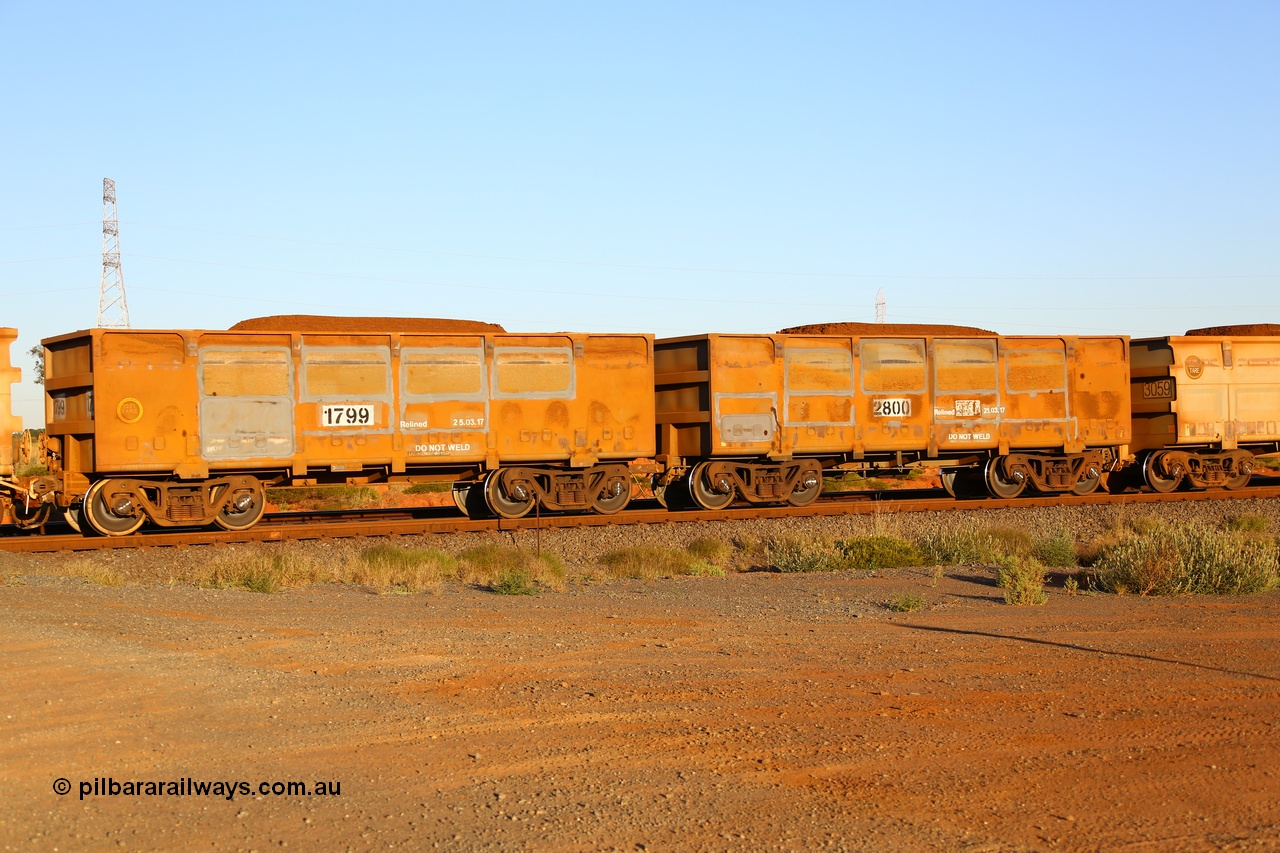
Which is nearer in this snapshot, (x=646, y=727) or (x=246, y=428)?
(x=646, y=727)

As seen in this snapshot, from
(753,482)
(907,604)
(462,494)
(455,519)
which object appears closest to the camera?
(907,604)

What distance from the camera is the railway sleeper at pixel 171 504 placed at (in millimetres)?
16391

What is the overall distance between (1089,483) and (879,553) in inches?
357

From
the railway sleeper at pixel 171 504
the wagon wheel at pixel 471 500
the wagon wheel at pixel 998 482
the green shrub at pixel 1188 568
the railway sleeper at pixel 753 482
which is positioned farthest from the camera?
the wagon wheel at pixel 998 482

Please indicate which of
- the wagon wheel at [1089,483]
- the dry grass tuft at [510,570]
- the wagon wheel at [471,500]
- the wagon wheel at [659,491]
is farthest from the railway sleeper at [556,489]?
the wagon wheel at [1089,483]

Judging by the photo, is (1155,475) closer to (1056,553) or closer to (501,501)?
(1056,553)

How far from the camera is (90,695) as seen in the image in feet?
20.5

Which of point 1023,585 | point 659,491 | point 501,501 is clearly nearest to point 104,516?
point 501,501

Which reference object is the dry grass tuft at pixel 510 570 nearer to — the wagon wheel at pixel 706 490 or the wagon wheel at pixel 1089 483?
the wagon wheel at pixel 706 490

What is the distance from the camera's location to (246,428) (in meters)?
17.0

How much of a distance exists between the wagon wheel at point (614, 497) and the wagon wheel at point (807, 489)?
10.1 feet

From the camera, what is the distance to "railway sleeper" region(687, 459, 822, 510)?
19562mm

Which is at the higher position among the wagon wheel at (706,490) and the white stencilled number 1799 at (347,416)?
the white stencilled number 1799 at (347,416)

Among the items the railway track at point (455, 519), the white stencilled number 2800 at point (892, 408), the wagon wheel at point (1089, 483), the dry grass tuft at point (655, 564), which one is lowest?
the dry grass tuft at point (655, 564)
